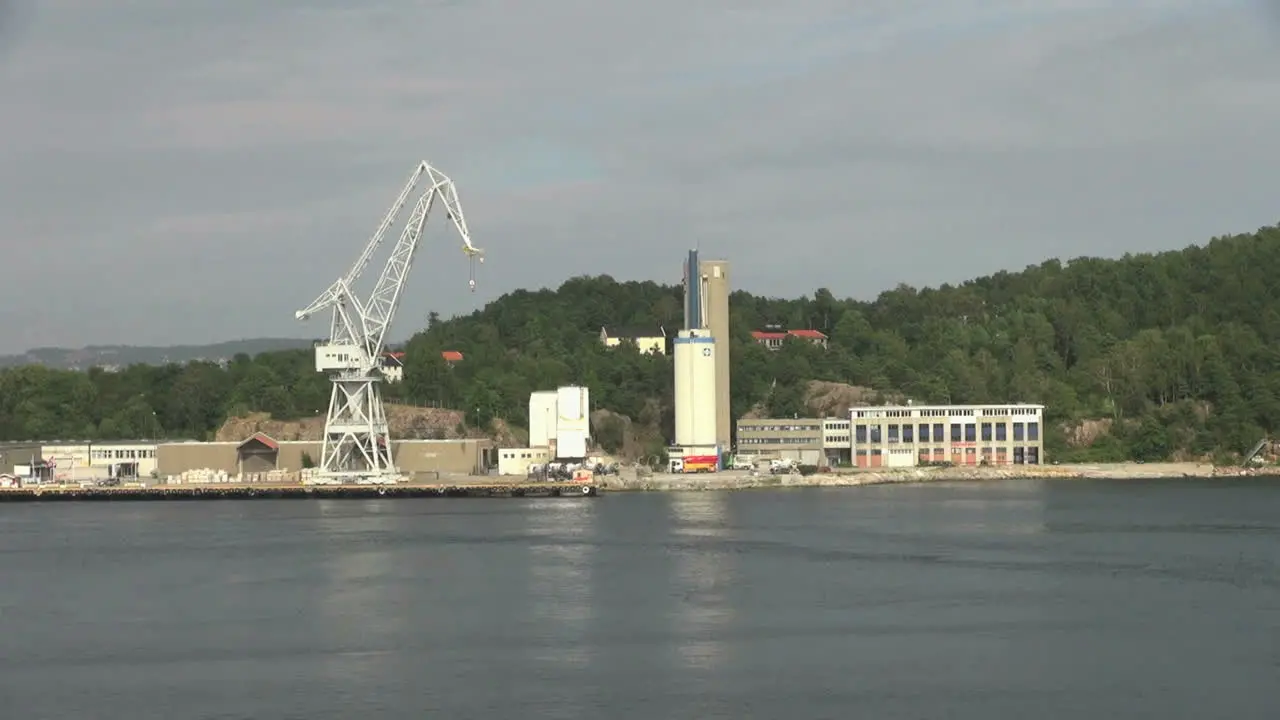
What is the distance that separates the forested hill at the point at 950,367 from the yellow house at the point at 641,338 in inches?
74.3

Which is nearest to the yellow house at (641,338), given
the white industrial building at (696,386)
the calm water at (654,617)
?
the white industrial building at (696,386)

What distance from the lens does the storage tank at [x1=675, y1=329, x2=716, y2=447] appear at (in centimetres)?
6225

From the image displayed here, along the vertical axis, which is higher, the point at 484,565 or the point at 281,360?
the point at 281,360

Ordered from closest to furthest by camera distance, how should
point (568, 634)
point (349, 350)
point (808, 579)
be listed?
point (568, 634)
point (808, 579)
point (349, 350)

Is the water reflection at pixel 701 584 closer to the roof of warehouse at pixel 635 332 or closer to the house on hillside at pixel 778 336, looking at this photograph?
the house on hillside at pixel 778 336

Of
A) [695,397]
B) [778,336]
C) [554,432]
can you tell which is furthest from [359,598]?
[778,336]

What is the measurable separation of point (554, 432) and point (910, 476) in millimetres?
12341

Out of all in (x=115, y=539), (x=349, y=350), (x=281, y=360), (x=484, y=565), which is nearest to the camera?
(x=484, y=565)

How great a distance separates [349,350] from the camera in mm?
54750

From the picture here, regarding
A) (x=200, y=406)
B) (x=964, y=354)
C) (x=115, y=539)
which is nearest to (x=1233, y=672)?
(x=115, y=539)

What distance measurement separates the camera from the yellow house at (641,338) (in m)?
82.6

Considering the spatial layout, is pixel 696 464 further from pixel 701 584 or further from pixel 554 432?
pixel 701 584

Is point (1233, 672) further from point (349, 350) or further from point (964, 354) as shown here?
point (964, 354)

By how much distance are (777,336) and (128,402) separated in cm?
3028
